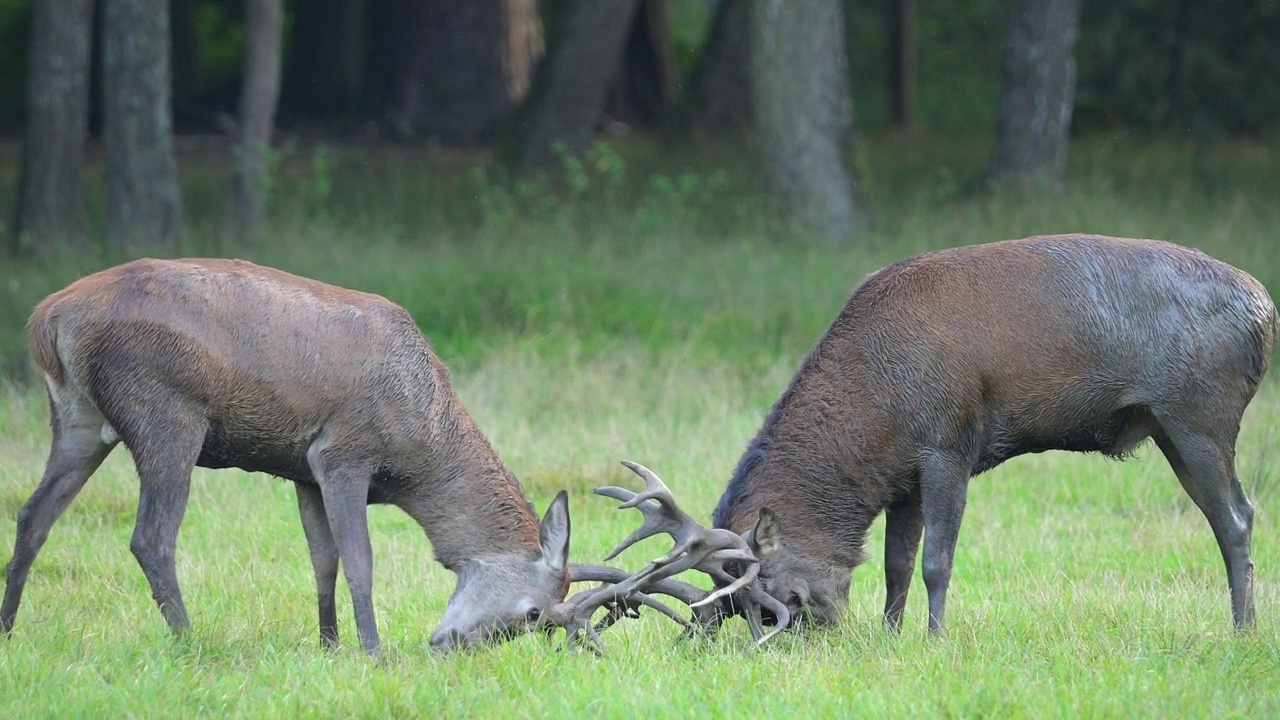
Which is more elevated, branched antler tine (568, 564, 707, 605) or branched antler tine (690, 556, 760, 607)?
branched antler tine (690, 556, 760, 607)

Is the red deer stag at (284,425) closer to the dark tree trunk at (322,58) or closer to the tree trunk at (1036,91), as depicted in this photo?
the tree trunk at (1036,91)

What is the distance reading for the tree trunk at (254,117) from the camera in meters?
14.7

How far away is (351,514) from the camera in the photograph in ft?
21.5

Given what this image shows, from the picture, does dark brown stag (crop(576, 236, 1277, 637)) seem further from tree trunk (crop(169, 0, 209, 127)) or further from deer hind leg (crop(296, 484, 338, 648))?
tree trunk (crop(169, 0, 209, 127))

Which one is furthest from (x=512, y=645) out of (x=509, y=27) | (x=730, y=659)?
(x=509, y=27)

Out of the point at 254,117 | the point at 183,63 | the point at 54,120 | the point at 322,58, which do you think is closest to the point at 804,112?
the point at 254,117

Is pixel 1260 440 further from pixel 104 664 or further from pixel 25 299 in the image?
pixel 25 299

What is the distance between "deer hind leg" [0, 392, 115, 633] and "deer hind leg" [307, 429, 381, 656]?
2.88ft

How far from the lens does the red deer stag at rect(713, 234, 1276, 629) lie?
666 cm

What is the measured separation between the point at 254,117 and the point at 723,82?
8.35 m

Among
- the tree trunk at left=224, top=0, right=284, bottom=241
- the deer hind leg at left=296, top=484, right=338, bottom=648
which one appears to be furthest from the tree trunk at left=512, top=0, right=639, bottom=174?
the deer hind leg at left=296, top=484, right=338, bottom=648

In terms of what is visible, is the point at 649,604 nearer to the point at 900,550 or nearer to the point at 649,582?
the point at 649,582

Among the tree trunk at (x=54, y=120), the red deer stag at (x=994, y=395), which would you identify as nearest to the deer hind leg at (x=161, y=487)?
the red deer stag at (x=994, y=395)

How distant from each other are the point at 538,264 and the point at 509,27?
9.72m
